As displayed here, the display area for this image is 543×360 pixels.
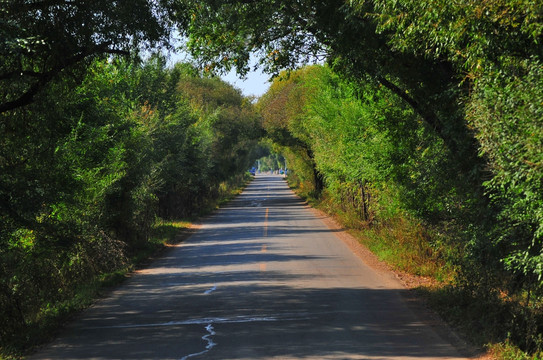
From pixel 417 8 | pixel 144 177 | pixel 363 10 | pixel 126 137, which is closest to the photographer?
pixel 417 8

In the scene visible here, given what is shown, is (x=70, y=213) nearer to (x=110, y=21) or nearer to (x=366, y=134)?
(x=110, y=21)

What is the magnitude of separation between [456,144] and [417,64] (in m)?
1.68

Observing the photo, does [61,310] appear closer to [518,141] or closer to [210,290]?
[210,290]

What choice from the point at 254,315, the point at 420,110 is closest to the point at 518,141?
the point at 420,110

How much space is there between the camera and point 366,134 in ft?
62.6

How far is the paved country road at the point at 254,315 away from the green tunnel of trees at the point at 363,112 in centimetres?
141

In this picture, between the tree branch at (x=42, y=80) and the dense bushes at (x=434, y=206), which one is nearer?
the dense bushes at (x=434, y=206)

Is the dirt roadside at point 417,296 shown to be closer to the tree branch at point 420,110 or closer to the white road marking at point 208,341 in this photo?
the tree branch at point 420,110

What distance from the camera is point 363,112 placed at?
67.5ft

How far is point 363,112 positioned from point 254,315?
9.95m

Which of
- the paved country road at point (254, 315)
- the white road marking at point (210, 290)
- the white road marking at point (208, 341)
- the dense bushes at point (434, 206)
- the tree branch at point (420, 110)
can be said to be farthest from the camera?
the white road marking at point (210, 290)

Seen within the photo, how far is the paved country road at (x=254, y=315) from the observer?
31.4 ft

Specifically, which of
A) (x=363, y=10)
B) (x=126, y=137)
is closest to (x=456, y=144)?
(x=363, y=10)

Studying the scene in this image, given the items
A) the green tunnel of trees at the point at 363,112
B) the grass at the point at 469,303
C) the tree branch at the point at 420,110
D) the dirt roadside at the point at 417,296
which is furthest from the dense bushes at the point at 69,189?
the grass at the point at 469,303
